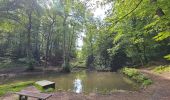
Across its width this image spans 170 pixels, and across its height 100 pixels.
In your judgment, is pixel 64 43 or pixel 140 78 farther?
pixel 64 43

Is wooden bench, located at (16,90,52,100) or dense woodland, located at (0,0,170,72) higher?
dense woodland, located at (0,0,170,72)

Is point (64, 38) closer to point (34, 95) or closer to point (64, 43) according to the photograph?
point (64, 43)

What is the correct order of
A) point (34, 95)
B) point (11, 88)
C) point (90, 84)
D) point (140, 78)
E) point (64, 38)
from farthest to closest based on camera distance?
point (64, 38) → point (140, 78) → point (90, 84) → point (11, 88) → point (34, 95)

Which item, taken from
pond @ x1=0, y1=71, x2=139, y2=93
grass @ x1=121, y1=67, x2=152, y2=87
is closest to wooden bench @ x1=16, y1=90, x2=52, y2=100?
pond @ x1=0, y1=71, x2=139, y2=93

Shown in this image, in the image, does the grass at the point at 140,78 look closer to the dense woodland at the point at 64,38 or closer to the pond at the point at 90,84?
the pond at the point at 90,84

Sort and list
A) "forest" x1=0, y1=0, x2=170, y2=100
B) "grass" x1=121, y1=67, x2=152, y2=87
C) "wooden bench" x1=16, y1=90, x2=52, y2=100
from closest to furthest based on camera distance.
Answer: "wooden bench" x1=16, y1=90, x2=52, y2=100, "grass" x1=121, y1=67, x2=152, y2=87, "forest" x1=0, y1=0, x2=170, y2=100

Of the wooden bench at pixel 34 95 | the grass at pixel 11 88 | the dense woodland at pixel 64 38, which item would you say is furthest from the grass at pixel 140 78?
the wooden bench at pixel 34 95

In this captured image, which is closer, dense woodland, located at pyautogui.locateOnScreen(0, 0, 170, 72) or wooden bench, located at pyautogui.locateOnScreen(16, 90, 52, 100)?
wooden bench, located at pyautogui.locateOnScreen(16, 90, 52, 100)

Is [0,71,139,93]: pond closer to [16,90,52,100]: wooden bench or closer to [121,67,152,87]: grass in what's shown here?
[121,67,152,87]: grass

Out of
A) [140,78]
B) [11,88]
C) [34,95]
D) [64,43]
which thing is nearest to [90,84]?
[140,78]

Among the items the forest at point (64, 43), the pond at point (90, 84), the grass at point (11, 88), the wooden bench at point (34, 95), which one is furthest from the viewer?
the forest at point (64, 43)

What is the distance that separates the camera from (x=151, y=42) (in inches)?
1130

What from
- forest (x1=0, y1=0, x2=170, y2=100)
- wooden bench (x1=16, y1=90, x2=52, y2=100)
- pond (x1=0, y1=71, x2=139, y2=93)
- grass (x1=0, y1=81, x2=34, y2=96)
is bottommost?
pond (x1=0, y1=71, x2=139, y2=93)

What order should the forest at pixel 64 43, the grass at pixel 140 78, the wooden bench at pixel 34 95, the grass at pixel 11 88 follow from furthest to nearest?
the forest at pixel 64 43
the grass at pixel 140 78
the grass at pixel 11 88
the wooden bench at pixel 34 95
